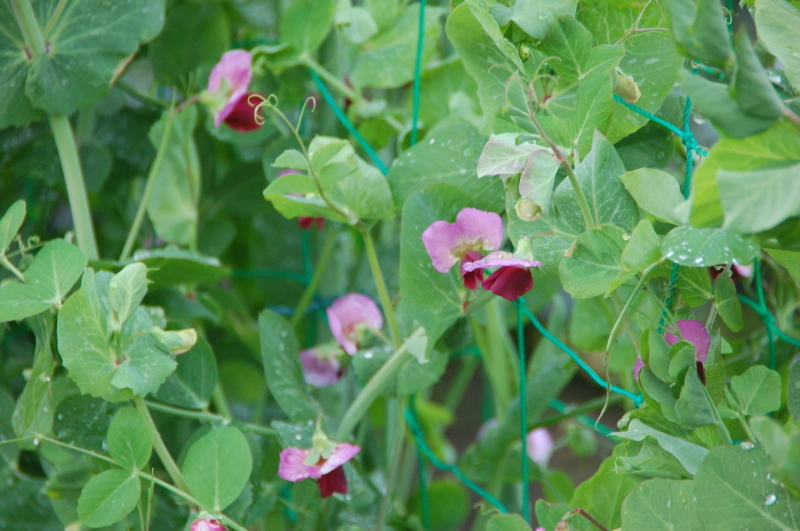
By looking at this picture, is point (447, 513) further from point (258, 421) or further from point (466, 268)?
point (466, 268)

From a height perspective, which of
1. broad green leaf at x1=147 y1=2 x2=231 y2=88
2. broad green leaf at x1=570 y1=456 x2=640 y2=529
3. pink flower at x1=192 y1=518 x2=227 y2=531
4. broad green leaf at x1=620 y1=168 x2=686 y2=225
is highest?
broad green leaf at x1=147 y1=2 x2=231 y2=88

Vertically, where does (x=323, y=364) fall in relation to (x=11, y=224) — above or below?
below

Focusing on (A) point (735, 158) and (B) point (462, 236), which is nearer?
(A) point (735, 158)

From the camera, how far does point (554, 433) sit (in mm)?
1507

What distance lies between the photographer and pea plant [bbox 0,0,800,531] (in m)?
0.36

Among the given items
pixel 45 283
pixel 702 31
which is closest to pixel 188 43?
pixel 45 283

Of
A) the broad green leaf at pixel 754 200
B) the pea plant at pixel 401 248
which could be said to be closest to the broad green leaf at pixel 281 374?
the pea plant at pixel 401 248

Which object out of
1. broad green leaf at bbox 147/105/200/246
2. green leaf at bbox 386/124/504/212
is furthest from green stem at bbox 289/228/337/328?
green leaf at bbox 386/124/504/212

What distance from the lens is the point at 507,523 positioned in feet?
1.45

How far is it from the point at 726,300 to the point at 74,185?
0.54m

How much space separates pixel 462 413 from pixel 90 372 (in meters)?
1.31

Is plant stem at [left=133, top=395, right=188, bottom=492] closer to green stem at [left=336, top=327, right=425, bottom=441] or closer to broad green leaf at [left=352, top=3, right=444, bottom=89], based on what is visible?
green stem at [left=336, top=327, right=425, bottom=441]

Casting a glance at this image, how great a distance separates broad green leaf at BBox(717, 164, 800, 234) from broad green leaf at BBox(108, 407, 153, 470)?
0.41 metres

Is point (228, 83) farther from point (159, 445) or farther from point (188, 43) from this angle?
point (159, 445)
